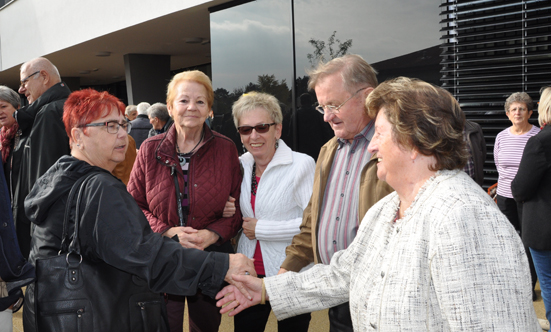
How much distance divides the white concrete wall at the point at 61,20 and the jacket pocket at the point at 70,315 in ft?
24.1

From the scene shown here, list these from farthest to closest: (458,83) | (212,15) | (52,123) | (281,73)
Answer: (212,15)
(281,73)
(458,83)
(52,123)

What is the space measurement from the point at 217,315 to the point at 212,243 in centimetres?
52

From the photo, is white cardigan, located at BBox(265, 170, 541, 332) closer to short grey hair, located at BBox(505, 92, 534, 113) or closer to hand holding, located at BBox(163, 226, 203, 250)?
hand holding, located at BBox(163, 226, 203, 250)

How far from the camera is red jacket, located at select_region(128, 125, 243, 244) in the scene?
9.55 feet

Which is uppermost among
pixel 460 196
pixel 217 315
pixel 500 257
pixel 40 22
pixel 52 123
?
pixel 40 22

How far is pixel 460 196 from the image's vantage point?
139cm

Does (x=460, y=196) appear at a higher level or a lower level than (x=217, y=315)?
higher

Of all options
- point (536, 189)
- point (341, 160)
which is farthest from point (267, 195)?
point (536, 189)

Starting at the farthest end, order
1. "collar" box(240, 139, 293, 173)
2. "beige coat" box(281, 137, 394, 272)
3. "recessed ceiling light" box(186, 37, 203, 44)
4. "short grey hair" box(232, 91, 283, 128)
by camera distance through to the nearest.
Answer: "recessed ceiling light" box(186, 37, 203, 44) < "short grey hair" box(232, 91, 283, 128) < "collar" box(240, 139, 293, 173) < "beige coat" box(281, 137, 394, 272)

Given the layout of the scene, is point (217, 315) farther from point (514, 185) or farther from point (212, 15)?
point (212, 15)

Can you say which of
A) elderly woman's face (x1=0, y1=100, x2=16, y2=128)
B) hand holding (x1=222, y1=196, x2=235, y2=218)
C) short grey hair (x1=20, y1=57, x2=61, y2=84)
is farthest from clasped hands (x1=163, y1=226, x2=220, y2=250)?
elderly woman's face (x1=0, y1=100, x2=16, y2=128)

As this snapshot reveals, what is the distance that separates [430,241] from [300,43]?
6.10 m

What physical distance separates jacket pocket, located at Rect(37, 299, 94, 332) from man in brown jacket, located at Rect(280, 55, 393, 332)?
3.68 ft

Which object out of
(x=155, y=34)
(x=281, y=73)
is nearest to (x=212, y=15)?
(x=281, y=73)
